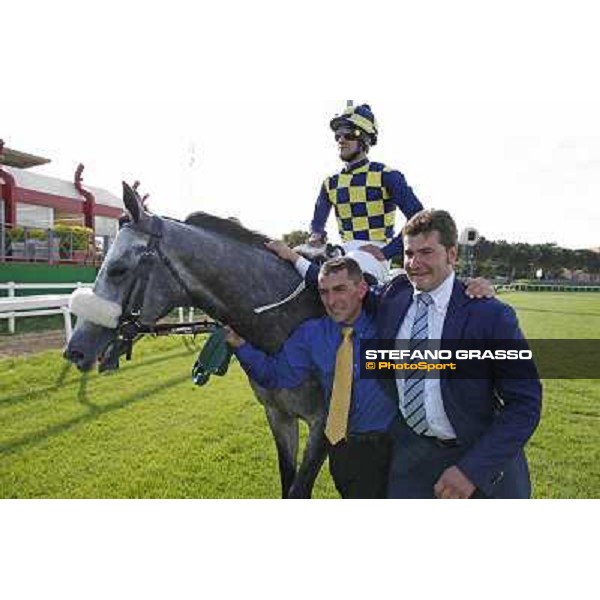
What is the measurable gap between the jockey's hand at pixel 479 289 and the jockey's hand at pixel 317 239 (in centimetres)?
100

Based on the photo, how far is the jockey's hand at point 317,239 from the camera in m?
2.53

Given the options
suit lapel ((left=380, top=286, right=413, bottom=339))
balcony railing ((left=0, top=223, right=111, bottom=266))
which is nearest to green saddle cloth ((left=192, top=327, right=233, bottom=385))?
suit lapel ((left=380, top=286, right=413, bottom=339))

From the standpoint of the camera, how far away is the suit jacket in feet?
5.02

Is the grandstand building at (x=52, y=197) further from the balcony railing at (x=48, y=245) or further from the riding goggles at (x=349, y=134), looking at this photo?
the riding goggles at (x=349, y=134)

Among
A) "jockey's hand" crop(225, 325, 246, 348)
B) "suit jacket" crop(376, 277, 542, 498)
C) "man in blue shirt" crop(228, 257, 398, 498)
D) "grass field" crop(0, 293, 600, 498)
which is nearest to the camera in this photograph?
"suit jacket" crop(376, 277, 542, 498)

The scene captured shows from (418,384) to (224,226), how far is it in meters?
0.99

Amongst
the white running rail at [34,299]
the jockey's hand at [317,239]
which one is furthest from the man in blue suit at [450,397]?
the white running rail at [34,299]

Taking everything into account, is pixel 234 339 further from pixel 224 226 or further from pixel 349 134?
pixel 349 134

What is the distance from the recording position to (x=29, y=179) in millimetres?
3000

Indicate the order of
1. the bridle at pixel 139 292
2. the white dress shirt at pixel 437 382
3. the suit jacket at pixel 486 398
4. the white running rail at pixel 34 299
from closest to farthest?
the suit jacket at pixel 486 398, the white dress shirt at pixel 437 382, the bridle at pixel 139 292, the white running rail at pixel 34 299

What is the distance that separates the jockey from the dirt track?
11.9ft

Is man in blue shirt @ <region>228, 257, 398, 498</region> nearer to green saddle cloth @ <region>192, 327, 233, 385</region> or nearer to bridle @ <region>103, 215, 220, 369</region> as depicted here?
green saddle cloth @ <region>192, 327, 233, 385</region>
